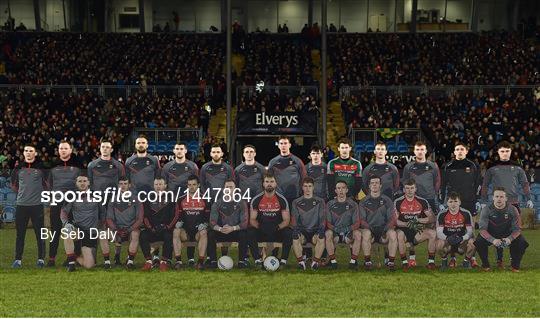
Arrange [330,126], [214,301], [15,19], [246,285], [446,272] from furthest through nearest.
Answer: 1. [15,19]
2. [330,126]
3. [446,272]
4. [246,285]
5. [214,301]

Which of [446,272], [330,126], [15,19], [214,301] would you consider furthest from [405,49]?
[214,301]

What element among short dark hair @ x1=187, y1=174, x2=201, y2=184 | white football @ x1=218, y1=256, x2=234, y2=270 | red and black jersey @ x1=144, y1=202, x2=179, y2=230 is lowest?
white football @ x1=218, y1=256, x2=234, y2=270

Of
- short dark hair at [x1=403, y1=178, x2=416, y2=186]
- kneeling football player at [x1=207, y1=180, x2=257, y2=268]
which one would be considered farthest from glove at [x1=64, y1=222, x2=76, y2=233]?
short dark hair at [x1=403, y1=178, x2=416, y2=186]

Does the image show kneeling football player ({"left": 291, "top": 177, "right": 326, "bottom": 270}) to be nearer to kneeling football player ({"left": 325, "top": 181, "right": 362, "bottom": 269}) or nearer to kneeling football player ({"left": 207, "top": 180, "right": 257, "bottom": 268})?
kneeling football player ({"left": 325, "top": 181, "right": 362, "bottom": 269})

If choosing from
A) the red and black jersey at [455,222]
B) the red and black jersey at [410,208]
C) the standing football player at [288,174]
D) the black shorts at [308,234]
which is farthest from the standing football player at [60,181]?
the red and black jersey at [455,222]

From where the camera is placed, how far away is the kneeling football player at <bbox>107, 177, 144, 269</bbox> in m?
15.3

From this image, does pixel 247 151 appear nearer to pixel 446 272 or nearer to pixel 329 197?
pixel 329 197

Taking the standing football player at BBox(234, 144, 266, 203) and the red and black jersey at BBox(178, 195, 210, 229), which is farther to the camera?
the standing football player at BBox(234, 144, 266, 203)

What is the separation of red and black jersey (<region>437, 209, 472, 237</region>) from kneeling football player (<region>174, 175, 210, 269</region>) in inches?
164

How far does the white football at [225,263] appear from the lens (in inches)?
601

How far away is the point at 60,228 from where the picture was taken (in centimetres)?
1536

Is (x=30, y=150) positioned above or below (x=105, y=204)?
above

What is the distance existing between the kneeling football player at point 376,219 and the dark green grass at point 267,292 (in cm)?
51

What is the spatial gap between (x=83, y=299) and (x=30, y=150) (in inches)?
164
